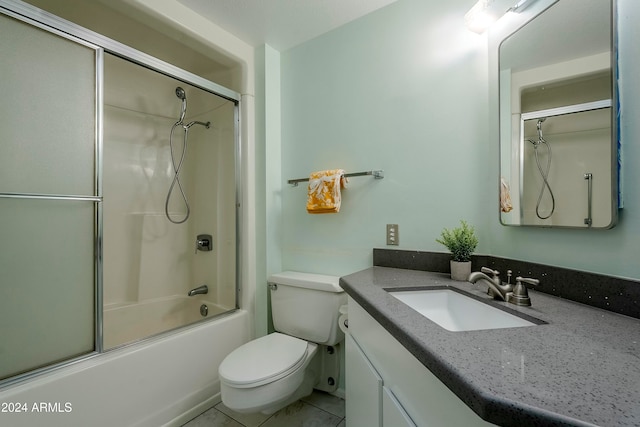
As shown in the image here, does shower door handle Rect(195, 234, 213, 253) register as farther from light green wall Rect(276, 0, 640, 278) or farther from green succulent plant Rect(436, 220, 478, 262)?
green succulent plant Rect(436, 220, 478, 262)

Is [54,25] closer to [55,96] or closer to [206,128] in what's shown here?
[55,96]

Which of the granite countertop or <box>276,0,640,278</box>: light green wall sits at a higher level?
<box>276,0,640,278</box>: light green wall

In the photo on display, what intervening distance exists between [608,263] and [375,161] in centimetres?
101

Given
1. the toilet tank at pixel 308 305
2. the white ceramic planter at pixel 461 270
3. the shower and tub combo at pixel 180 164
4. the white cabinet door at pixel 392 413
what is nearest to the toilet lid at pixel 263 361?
the toilet tank at pixel 308 305

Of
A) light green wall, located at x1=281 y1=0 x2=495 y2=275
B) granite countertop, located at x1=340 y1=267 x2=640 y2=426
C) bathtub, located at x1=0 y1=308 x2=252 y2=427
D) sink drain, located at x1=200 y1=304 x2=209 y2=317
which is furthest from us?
sink drain, located at x1=200 y1=304 x2=209 y2=317

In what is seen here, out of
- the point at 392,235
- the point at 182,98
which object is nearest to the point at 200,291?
Result: the point at 182,98

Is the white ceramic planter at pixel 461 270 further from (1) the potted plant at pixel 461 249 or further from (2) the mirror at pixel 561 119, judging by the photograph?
(2) the mirror at pixel 561 119

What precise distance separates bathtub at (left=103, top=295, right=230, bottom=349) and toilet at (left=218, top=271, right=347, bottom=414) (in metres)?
0.53

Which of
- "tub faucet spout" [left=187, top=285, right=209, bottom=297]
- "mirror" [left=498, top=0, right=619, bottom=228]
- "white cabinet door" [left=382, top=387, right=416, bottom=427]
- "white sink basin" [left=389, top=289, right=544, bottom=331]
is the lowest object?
"tub faucet spout" [left=187, top=285, right=209, bottom=297]

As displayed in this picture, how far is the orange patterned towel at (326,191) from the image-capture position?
4.86 ft

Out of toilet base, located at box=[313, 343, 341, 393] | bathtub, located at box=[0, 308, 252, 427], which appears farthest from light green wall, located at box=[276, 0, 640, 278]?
bathtub, located at box=[0, 308, 252, 427]

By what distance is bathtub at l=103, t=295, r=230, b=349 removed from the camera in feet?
5.90

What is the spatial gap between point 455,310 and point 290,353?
799mm

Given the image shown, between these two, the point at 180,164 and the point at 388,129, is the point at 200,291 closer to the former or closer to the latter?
the point at 180,164
